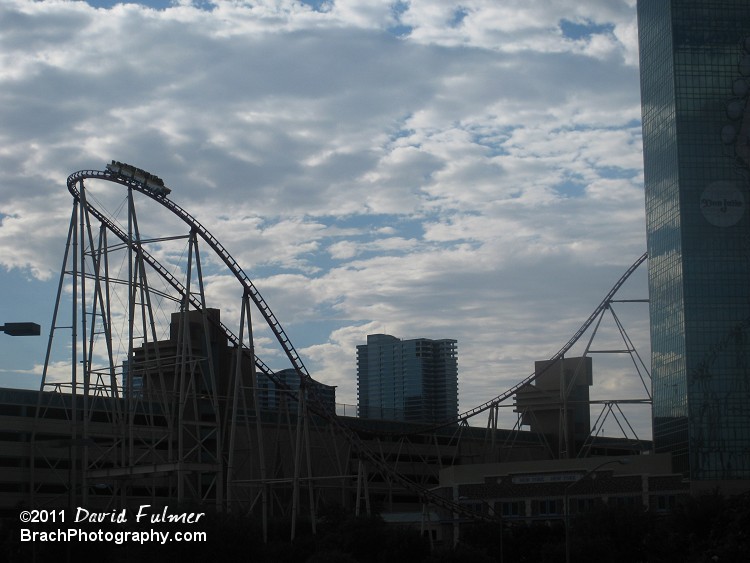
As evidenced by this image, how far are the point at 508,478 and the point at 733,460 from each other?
59.1 ft

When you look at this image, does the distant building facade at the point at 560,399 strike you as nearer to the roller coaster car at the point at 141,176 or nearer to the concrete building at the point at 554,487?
the concrete building at the point at 554,487

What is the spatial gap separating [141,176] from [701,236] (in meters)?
43.0

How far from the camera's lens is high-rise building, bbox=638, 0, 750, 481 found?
274 feet

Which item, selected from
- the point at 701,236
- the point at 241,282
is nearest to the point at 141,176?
the point at 241,282

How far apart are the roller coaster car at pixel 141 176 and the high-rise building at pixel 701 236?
41065mm

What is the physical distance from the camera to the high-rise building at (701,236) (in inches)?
3292

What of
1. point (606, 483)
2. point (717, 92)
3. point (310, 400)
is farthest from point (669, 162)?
point (310, 400)

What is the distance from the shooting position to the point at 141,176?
6128 cm

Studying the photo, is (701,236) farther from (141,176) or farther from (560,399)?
(141,176)

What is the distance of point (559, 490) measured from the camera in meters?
72.8

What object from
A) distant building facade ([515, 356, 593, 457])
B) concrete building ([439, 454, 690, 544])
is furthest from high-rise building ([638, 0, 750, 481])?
concrete building ([439, 454, 690, 544])

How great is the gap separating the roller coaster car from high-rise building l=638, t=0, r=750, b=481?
135 feet

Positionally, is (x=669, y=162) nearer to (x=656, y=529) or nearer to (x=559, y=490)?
(x=559, y=490)

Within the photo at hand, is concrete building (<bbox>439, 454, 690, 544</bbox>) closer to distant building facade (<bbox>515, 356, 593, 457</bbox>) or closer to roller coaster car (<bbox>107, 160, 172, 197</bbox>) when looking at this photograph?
distant building facade (<bbox>515, 356, 593, 457</bbox>)
